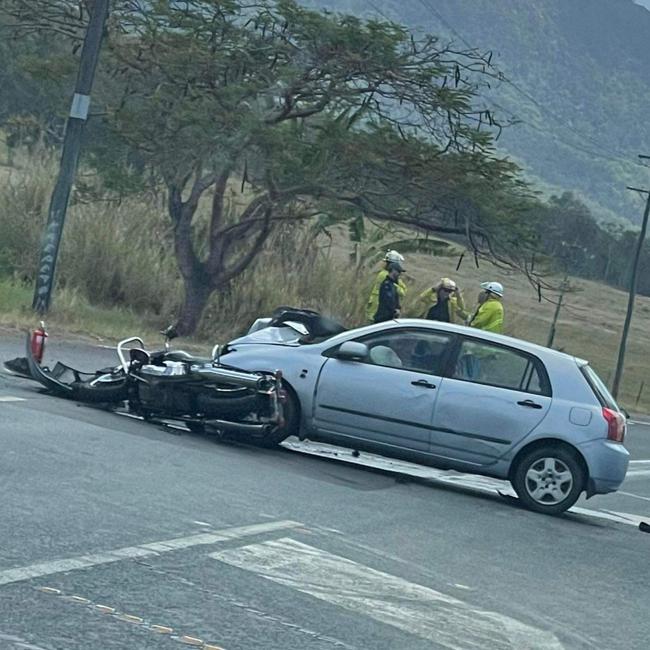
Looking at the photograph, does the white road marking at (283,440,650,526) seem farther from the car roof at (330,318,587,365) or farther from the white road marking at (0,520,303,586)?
the white road marking at (0,520,303,586)

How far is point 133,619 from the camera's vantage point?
21.1 feet

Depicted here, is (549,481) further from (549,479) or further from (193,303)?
(193,303)

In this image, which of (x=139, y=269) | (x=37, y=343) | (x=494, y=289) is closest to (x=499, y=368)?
(x=37, y=343)

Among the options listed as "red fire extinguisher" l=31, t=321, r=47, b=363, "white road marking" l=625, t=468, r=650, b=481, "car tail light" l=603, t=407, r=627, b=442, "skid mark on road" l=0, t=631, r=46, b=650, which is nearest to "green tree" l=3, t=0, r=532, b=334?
"white road marking" l=625, t=468, r=650, b=481

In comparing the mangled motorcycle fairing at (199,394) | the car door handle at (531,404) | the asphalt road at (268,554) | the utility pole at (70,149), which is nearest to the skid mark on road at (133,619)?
the asphalt road at (268,554)

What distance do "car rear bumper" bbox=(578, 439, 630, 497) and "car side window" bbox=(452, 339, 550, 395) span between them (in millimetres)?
626

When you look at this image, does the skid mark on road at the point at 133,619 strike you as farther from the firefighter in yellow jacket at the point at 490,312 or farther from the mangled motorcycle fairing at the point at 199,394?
the firefighter in yellow jacket at the point at 490,312

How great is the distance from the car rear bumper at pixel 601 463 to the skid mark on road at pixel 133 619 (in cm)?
640

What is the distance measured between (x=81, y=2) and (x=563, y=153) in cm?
17532

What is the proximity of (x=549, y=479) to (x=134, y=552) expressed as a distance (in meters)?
5.40

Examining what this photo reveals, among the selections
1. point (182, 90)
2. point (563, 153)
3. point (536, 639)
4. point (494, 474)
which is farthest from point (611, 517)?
point (563, 153)

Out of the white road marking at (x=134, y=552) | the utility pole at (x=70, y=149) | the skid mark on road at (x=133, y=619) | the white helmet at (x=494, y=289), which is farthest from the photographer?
the utility pole at (x=70, y=149)

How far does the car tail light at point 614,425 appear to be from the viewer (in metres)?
12.2

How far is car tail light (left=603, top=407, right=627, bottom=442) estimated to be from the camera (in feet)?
40.0
